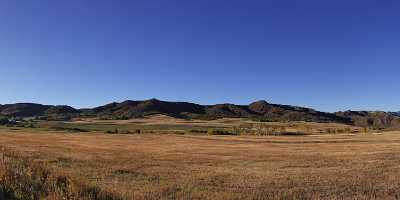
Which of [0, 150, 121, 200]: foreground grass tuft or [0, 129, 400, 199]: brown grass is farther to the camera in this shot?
[0, 129, 400, 199]: brown grass

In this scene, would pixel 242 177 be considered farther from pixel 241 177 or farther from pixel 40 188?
pixel 40 188

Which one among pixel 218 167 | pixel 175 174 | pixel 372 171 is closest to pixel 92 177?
pixel 175 174

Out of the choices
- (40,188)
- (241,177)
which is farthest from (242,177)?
(40,188)

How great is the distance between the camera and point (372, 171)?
24328 millimetres

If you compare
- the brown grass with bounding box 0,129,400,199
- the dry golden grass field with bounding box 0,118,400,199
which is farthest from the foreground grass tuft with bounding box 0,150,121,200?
the brown grass with bounding box 0,129,400,199

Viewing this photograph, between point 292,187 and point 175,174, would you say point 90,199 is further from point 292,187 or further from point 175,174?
point 175,174

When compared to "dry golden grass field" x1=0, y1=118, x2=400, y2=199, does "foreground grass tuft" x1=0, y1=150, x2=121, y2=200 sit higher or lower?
higher

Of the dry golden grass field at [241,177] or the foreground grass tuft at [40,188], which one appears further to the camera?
the dry golden grass field at [241,177]

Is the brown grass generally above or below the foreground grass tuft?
below

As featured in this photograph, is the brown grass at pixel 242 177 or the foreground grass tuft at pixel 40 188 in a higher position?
the foreground grass tuft at pixel 40 188

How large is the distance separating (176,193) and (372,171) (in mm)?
11196

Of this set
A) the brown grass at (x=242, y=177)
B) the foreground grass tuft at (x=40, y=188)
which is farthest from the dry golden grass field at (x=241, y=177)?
the foreground grass tuft at (x=40, y=188)

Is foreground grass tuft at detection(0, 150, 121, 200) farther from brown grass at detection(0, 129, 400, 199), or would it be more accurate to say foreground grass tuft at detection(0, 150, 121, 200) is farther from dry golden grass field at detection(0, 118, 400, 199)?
brown grass at detection(0, 129, 400, 199)

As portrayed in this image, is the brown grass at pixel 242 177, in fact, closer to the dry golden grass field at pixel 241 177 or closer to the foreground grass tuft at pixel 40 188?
the dry golden grass field at pixel 241 177
